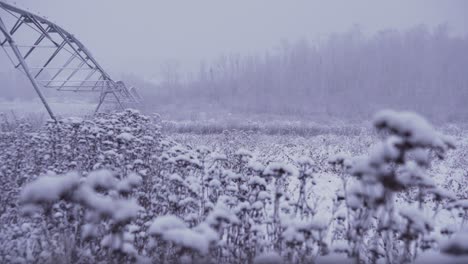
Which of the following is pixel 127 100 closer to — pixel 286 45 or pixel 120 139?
pixel 120 139

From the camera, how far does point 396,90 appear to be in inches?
2239

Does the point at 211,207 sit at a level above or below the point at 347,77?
below

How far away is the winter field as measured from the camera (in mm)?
2061

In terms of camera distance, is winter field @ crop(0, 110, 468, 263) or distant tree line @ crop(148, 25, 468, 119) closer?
winter field @ crop(0, 110, 468, 263)

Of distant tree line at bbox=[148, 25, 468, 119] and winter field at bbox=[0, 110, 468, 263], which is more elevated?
distant tree line at bbox=[148, 25, 468, 119]

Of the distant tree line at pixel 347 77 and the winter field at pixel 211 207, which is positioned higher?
the distant tree line at pixel 347 77

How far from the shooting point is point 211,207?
384 centimetres

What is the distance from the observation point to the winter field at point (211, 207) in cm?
206

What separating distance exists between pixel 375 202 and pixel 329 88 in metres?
63.0

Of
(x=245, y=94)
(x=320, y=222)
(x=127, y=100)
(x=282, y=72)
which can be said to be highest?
(x=282, y=72)

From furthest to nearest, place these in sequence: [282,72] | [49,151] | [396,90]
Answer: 1. [282,72]
2. [396,90]
3. [49,151]

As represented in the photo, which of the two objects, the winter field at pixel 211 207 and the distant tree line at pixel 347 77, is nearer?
the winter field at pixel 211 207

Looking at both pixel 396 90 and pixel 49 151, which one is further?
pixel 396 90

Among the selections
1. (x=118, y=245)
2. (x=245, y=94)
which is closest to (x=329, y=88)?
(x=245, y=94)
